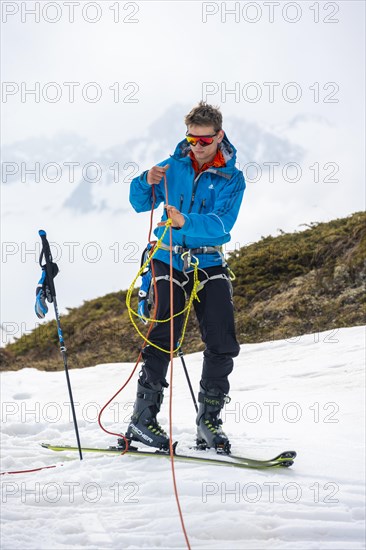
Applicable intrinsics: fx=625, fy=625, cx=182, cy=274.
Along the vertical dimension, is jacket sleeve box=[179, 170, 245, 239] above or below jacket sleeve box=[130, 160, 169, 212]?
below

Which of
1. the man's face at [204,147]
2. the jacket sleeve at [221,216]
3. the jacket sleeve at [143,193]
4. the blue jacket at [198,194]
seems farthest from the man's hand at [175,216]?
the man's face at [204,147]

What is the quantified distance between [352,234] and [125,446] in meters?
12.3

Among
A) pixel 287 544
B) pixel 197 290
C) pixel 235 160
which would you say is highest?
pixel 235 160

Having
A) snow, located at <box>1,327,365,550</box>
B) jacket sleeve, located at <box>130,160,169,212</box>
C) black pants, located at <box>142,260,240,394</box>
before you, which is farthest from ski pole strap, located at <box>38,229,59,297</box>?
snow, located at <box>1,327,365,550</box>

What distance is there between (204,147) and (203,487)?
280 cm

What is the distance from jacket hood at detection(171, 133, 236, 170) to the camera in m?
5.55

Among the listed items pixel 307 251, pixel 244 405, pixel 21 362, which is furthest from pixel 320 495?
pixel 21 362

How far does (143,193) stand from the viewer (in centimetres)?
562

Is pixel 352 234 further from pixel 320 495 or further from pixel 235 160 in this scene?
pixel 320 495

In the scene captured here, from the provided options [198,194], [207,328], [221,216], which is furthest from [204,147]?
[207,328]

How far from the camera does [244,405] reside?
858 centimetres

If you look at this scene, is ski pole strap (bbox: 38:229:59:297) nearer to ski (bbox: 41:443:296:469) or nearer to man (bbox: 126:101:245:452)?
man (bbox: 126:101:245:452)

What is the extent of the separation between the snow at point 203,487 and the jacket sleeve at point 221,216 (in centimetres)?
189

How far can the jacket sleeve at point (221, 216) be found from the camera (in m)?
5.05
